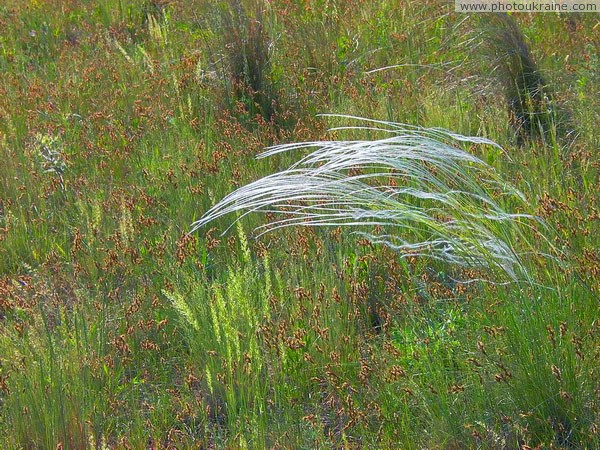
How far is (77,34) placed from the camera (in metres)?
6.93

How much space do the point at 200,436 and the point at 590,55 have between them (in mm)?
2989

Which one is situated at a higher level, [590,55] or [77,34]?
[77,34]

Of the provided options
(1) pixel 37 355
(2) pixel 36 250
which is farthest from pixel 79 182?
(1) pixel 37 355

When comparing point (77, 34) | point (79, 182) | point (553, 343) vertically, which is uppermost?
point (77, 34)

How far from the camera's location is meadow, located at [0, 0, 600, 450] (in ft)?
8.04

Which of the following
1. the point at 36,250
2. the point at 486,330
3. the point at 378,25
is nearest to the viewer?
the point at 486,330

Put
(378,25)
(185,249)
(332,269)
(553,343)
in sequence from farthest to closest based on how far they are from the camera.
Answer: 1. (378,25)
2. (185,249)
3. (332,269)
4. (553,343)

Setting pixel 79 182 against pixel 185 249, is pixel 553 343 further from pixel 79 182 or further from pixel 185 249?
pixel 79 182

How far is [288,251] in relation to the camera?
3.32 meters

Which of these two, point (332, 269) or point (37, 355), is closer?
point (37, 355)

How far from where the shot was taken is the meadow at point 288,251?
8.04ft

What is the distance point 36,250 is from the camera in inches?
157

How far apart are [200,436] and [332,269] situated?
77 cm

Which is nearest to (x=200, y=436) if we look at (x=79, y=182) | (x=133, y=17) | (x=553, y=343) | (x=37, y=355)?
(x=37, y=355)
